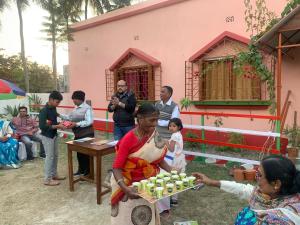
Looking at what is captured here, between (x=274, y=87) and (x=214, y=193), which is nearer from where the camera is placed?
(x=214, y=193)

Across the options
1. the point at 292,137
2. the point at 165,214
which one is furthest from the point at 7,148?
the point at 292,137

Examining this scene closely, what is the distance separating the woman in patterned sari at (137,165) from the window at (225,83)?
14.6ft

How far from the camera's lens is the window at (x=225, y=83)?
657 cm

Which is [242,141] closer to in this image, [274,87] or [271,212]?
[274,87]

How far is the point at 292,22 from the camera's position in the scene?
4.68 meters

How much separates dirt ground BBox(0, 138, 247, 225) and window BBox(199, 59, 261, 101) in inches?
85.1

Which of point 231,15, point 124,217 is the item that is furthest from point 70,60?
point 124,217

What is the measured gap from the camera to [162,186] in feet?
7.55

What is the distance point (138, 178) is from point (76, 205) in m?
2.10

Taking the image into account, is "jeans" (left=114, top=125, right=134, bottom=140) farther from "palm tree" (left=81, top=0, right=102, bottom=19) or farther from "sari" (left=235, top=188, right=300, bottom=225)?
"palm tree" (left=81, top=0, right=102, bottom=19)

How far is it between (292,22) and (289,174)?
150 inches

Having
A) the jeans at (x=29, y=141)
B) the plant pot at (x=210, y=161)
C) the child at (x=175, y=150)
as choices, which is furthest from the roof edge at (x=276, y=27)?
the jeans at (x=29, y=141)

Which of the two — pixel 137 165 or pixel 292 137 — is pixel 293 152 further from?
pixel 137 165

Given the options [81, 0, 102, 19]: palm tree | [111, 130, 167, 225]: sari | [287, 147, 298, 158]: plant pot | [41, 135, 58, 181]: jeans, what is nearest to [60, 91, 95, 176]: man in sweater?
[41, 135, 58, 181]: jeans
